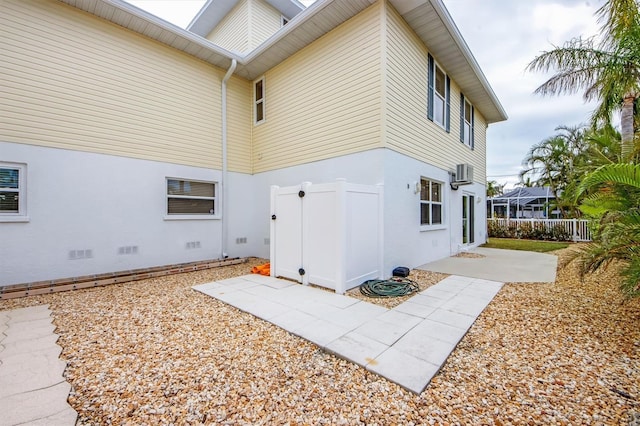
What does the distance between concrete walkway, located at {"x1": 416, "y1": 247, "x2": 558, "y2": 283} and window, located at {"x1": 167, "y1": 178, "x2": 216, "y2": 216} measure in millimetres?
5958

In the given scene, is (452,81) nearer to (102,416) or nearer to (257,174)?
(257,174)

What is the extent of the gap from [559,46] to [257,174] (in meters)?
8.98

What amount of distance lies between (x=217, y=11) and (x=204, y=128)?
5.18m

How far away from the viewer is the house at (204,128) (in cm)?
535

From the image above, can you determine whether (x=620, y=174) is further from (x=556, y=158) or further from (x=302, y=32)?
(x=556, y=158)

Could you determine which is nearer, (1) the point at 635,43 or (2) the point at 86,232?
(1) the point at 635,43

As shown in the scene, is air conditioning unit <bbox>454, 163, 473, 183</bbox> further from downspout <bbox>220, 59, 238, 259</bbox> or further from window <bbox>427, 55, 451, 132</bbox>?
downspout <bbox>220, 59, 238, 259</bbox>

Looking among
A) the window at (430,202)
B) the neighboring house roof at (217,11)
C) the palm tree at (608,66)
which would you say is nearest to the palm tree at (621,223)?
the palm tree at (608,66)

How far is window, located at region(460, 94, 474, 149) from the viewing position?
31.9 ft

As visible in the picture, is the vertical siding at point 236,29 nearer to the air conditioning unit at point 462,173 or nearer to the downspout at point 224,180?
the downspout at point 224,180

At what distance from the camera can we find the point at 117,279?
564 centimetres

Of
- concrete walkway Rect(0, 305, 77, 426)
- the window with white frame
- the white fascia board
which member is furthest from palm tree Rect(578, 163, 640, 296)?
concrete walkway Rect(0, 305, 77, 426)

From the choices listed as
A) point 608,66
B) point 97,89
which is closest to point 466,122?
point 608,66

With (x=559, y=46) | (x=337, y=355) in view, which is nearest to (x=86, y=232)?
(x=337, y=355)
